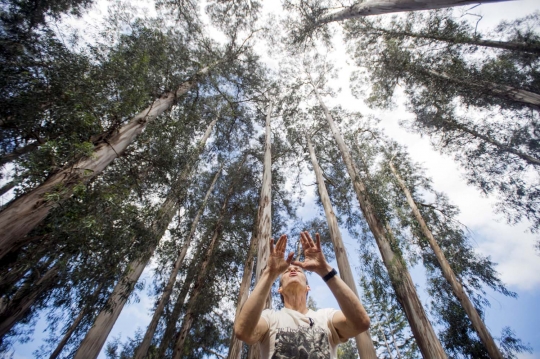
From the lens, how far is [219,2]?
24.3 feet

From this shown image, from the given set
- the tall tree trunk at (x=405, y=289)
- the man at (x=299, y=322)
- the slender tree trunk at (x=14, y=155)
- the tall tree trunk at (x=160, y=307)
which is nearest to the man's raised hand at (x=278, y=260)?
the man at (x=299, y=322)

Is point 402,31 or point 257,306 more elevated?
point 402,31

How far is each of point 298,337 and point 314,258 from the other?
545mm

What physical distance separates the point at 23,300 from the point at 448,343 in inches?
515

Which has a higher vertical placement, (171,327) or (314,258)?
(171,327)

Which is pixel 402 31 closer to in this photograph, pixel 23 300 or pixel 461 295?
pixel 461 295

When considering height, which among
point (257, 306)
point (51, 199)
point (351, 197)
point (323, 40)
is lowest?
point (257, 306)

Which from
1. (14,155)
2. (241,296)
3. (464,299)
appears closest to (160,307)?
(241,296)

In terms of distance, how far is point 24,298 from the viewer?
4211mm

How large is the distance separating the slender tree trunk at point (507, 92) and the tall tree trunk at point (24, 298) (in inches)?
465

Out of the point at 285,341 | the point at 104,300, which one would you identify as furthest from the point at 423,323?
the point at 104,300

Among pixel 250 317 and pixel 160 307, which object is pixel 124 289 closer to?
pixel 160 307

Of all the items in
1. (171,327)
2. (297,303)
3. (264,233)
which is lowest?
(297,303)

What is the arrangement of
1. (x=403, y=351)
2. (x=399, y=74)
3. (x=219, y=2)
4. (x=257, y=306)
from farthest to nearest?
(x=403, y=351)
(x=399, y=74)
(x=219, y=2)
(x=257, y=306)
